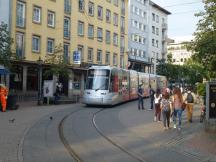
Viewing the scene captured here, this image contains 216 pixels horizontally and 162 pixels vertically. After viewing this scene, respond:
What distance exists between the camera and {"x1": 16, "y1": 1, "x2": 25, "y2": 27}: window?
44000mm

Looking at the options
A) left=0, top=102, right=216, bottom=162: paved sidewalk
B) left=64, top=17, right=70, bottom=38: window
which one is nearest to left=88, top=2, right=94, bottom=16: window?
left=64, top=17, right=70, bottom=38: window

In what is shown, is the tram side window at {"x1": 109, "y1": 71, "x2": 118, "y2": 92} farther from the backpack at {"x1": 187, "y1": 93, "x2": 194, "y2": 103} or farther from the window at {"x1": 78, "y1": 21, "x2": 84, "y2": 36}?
the window at {"x1": 78, "y1": 21, "x2": 84, "y2": 36}

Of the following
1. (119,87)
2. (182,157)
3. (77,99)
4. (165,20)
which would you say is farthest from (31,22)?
(165,20)

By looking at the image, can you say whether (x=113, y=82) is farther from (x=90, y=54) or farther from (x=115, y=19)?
(x=115, y=19)

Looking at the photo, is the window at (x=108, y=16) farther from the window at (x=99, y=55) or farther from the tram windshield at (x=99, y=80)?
the tram windshield at (x=99, y=80)

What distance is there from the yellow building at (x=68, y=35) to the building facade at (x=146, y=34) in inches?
394

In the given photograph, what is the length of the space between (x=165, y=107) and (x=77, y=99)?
22.6 metres

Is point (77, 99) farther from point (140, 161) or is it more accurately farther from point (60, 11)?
point (140, 161)

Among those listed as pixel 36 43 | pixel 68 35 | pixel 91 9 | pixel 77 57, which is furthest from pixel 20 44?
pixel 91 9

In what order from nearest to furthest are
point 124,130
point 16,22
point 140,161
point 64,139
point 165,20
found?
point 140,161 → point 64,139 → point 124,130 → point 16,22 → point 165,20

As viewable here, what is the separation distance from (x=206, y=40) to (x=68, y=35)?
33.6m

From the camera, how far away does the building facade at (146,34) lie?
80.8 meters

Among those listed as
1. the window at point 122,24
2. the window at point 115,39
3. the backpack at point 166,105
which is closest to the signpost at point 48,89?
the backpack at point 166,105

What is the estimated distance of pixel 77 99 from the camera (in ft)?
131
